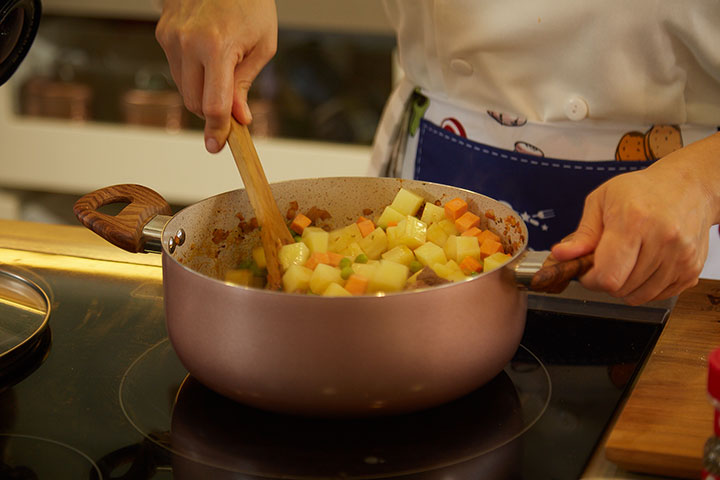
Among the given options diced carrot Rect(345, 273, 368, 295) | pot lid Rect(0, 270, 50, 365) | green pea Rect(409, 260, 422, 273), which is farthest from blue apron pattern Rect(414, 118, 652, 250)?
pot lid Rect(0, 270, 50, 365)

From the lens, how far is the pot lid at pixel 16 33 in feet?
A: 2.99

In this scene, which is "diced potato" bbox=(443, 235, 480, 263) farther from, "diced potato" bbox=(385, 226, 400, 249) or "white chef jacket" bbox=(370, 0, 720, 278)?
"white chef jacket" bbox=(370, 0, 720, 278)

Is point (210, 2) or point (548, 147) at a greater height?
point (210, 2)

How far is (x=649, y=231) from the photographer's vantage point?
0.72m

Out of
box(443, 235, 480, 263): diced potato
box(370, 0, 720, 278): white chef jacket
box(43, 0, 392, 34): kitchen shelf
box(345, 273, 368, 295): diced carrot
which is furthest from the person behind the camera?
box(43, 0, 392, 34): kitchen shelf

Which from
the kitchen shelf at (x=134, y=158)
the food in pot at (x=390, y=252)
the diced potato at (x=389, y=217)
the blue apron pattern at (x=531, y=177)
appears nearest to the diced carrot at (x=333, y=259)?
the food in pot at (x=390, y=252)

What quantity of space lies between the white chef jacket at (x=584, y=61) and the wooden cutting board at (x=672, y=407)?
310mm

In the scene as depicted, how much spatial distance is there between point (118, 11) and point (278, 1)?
0.53 metres

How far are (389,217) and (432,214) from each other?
47mm

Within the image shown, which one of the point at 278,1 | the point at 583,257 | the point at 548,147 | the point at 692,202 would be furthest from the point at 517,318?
the point at 278,1

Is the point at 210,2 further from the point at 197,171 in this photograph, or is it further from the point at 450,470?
the point at 197,171

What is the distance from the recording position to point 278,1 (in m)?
2.36

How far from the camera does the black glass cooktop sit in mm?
636

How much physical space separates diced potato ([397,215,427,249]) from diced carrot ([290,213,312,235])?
4.6 inches
